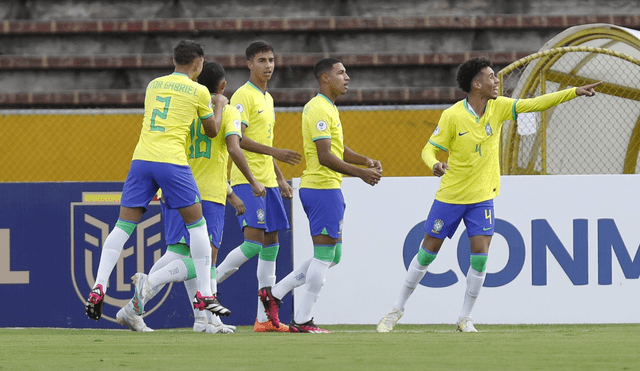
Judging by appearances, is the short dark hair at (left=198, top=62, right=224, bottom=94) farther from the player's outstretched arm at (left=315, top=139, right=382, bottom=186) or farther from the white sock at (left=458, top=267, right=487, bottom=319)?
the white sock at (left=458, top=267, right=487, bottom=319)

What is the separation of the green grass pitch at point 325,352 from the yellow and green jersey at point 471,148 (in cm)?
108

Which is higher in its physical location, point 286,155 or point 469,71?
point 469,71

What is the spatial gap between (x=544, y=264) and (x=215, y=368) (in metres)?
4.20

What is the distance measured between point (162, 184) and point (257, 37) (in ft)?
25.0

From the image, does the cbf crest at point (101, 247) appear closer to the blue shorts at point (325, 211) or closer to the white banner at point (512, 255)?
the white banner at point (512, 255)

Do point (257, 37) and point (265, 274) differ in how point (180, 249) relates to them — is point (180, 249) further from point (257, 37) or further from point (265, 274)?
point (257, 37)

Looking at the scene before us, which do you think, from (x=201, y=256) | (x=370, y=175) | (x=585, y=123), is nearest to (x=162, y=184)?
(x=201, y=256)

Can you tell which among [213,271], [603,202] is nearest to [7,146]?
[213,271]

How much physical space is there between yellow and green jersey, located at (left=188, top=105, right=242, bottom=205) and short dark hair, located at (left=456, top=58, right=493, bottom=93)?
5.35 feet

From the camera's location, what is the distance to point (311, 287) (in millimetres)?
6469

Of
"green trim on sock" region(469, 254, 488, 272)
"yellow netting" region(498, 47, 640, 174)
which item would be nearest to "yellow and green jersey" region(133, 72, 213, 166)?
"green trim on sock" region(469, 254, 488, 272)

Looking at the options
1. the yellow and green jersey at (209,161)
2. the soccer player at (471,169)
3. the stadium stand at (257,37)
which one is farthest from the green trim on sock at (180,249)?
the stadium stand at (257,37)

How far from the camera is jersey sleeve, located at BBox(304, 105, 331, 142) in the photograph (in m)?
6.30

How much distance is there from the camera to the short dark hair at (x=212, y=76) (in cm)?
656
